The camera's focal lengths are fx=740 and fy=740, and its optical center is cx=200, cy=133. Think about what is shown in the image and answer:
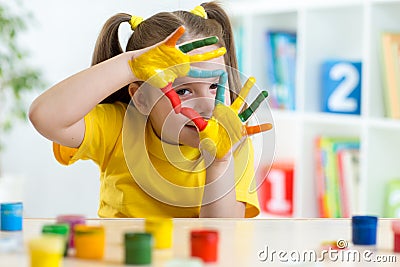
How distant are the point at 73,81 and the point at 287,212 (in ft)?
4.53

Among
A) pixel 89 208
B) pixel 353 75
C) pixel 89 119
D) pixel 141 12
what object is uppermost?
pixel 141 12

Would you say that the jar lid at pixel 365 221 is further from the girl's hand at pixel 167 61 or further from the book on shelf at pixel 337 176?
the book on shelf at pixel 337 176

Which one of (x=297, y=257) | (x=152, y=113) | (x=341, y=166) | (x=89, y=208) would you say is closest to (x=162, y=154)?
(x=152, y=113)

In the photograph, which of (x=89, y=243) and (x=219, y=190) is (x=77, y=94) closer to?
(x=219, y=190)

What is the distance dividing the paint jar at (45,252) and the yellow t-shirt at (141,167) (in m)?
0.50

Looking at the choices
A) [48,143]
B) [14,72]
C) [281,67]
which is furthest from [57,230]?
[48,143]

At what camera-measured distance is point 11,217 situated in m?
0.72

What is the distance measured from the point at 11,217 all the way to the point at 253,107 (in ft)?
1.11

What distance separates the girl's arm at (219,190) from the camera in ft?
3.30

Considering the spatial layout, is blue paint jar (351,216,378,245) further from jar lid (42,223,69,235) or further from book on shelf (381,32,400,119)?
book on shelf (381,32,400,119)

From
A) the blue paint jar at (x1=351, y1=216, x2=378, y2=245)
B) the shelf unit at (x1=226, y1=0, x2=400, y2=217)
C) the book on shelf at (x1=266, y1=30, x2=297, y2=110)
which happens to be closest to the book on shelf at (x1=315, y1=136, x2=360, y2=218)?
the shelf unit at (x1=226, y1=0, x2=400, y2=217)

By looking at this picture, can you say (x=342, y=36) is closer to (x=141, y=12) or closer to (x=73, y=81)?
(x=141, y=12)

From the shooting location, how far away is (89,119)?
3.49 feet

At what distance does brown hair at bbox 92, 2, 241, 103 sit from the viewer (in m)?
1.11
